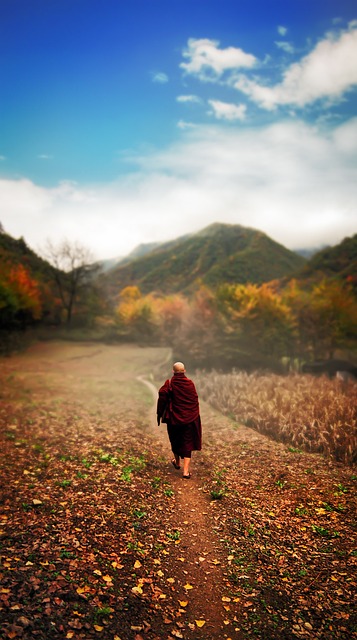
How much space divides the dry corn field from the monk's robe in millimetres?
4646

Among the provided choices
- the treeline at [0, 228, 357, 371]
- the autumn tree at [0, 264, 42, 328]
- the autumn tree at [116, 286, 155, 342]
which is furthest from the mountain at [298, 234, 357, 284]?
the autumn tree at [0, 264, 42, 328]

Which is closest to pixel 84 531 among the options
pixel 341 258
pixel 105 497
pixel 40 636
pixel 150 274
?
pixel 105 497

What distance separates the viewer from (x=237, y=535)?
6.34m

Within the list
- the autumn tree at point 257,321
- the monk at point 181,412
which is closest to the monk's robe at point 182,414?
the monk at point 181,412

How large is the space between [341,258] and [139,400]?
86037mm

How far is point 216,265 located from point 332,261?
60.9m

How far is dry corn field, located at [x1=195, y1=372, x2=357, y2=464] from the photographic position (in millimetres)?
10703

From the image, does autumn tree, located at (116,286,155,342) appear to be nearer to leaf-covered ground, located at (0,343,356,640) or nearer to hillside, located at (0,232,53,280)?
hillside, located at (0,232,53,280)

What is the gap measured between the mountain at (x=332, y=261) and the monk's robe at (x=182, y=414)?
81359 millimetres

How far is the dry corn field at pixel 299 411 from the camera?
35.1 feet

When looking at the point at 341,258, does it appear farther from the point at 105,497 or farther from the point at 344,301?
the point at 105,497

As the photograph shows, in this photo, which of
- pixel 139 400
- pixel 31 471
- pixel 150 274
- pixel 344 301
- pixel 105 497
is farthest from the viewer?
pixel 150 274

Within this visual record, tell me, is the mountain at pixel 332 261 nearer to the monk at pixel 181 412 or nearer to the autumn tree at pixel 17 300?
the autumn tree at pixel 17 300

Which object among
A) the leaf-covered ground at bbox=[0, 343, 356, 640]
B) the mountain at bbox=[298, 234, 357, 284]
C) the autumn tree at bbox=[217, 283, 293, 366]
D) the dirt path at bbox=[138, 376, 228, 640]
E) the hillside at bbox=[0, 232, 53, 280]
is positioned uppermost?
the mountain at bbox=[298, 234, 357, 284]
